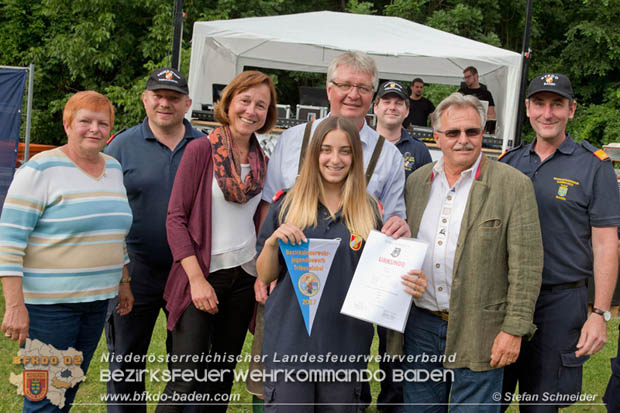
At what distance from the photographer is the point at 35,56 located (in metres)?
18.5

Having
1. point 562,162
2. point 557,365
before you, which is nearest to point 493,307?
point 557,365

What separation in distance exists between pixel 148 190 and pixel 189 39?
16.1 meters

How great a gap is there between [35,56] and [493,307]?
1938 centimetres

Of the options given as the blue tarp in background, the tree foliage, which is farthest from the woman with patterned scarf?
the tree foliage

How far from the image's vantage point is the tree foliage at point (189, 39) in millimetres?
16500

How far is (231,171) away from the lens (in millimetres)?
2943

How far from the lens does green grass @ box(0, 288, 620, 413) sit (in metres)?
4.11

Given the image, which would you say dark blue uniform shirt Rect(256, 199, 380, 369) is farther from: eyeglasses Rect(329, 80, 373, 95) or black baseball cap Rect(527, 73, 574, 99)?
black baseball cap Rect(527, 73, 574, 99)

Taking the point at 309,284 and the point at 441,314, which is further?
the point at 441,314

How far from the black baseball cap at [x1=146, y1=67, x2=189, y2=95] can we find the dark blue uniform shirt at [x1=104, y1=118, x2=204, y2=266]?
1.01 ft

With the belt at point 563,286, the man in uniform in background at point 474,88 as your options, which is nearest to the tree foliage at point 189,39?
the man in uniform in background at point 474,88

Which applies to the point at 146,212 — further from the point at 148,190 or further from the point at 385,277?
the point at 385,277

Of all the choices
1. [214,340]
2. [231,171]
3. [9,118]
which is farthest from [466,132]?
[9,118]

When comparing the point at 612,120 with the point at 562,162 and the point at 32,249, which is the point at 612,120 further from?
the point at 32,249
